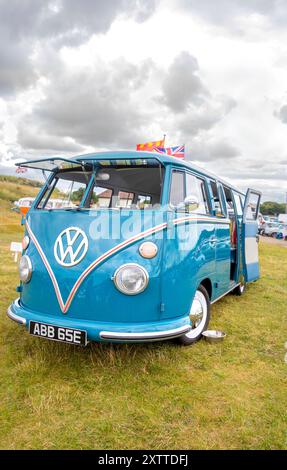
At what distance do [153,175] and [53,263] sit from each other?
1.57m

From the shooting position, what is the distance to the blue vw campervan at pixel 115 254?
10.8ft

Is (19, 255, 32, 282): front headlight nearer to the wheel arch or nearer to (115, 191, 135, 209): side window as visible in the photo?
(115, 191, 135, 209): side window

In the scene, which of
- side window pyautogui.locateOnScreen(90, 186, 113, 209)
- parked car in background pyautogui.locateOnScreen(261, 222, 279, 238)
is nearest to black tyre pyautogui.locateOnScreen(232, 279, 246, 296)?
side window pyautogui.locateOnScreen(90, 186, 113, 209)

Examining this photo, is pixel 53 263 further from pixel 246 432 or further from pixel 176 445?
pixel 246 432

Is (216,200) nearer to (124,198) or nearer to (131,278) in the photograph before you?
(124,198)

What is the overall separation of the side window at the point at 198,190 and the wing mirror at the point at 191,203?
8 centimetres

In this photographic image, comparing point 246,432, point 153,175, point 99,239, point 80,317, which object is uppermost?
point 153,175

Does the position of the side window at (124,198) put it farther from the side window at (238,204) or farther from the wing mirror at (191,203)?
the side window at (238,204)

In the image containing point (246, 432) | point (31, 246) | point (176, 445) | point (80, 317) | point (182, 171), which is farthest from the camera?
point (182, 171)

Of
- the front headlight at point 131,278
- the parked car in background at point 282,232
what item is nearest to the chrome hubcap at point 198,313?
the front headlight at point 131,278

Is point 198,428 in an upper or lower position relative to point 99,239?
lower

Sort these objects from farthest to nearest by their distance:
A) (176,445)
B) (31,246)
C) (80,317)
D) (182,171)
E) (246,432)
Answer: (182,171), (31,246), (80,317), (246,432), (176,445)

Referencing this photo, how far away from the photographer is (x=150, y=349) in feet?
13.0

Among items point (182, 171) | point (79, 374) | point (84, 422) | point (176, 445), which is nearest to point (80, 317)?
point (79, 374)
